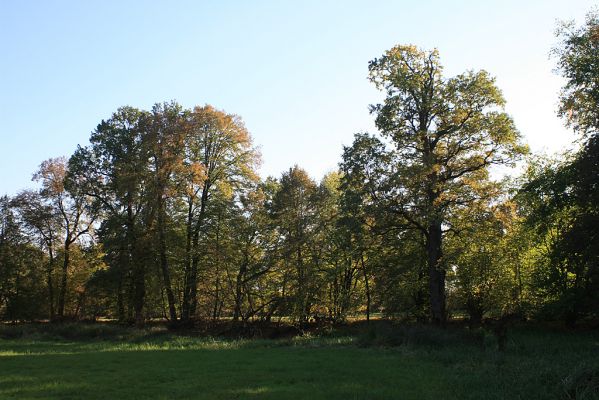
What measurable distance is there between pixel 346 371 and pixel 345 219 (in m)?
13.5

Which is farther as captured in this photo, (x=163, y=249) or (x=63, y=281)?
(x=63, y=281)

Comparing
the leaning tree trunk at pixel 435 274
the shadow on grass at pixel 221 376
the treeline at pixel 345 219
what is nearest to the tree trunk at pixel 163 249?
the treeline at pixel 345 219

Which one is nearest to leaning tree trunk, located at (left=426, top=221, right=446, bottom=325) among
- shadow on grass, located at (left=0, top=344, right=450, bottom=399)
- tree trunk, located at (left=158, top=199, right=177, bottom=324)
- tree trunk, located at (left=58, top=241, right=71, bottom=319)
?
shadow on grass, located at (left=0, top=344, right=450, bottom=399)

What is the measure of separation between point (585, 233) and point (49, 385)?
22.5m

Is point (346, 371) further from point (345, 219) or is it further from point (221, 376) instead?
point (345, 219)

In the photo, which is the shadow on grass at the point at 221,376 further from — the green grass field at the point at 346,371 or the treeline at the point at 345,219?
the treeline at the point at 345,219

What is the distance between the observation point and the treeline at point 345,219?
26.3 metres

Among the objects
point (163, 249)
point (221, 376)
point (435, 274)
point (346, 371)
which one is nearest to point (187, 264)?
point (163, 249)

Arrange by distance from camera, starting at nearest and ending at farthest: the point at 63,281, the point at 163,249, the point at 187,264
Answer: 1. the point at 187,264
2. the point at 163,249
3. the point at 63,281

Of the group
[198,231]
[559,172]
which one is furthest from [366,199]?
[198,231]

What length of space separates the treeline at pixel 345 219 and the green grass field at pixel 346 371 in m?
6.70

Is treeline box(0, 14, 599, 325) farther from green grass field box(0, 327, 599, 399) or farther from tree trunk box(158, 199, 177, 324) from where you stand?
green grass field box(0, 327, 599, 399)

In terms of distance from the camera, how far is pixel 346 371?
15.5 meters

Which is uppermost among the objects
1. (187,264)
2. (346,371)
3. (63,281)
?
(187,264)
